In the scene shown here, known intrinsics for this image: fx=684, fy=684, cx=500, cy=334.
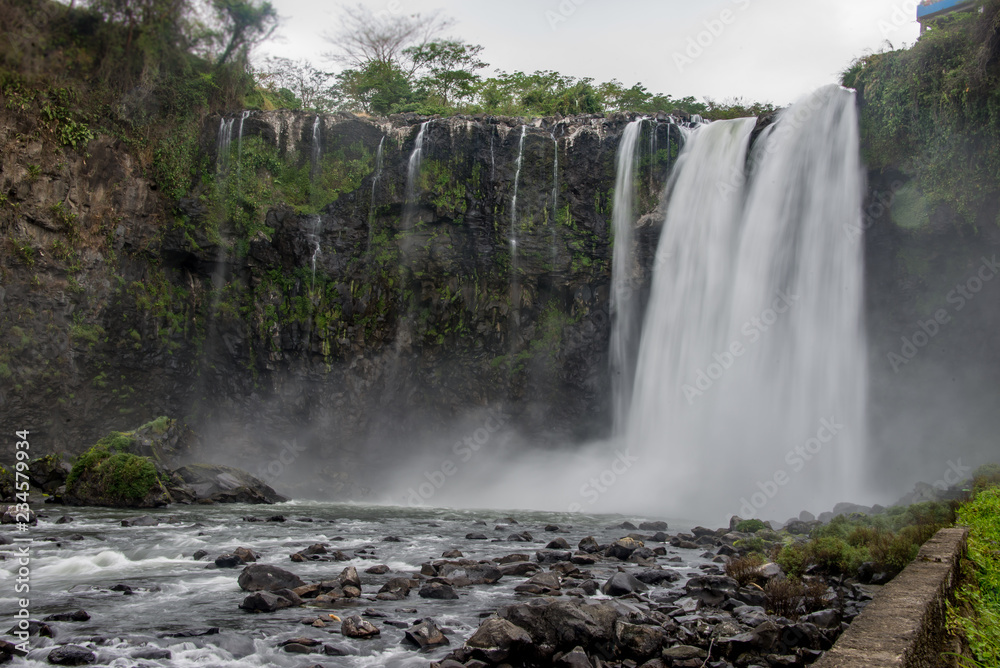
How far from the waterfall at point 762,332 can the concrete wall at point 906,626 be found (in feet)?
44.3

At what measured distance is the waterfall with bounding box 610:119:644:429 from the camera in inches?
993

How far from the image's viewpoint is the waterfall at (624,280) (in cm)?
2523

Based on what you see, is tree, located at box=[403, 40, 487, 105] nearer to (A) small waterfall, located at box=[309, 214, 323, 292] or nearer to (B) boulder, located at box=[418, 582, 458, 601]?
(A) small waterfall, located at box=[309, 214, 323, 292]

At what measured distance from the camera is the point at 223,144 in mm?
26344

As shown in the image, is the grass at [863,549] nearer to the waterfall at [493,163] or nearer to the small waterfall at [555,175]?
→ the small waterfall at [555,175]

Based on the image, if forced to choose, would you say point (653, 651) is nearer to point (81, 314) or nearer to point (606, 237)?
point (606, 237)

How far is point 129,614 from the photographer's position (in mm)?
7535

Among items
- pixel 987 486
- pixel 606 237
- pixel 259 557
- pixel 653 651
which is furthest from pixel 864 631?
pixel 606 237

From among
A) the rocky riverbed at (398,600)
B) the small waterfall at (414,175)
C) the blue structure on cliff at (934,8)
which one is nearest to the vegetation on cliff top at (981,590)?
the rocky riverbed at (398,600)
